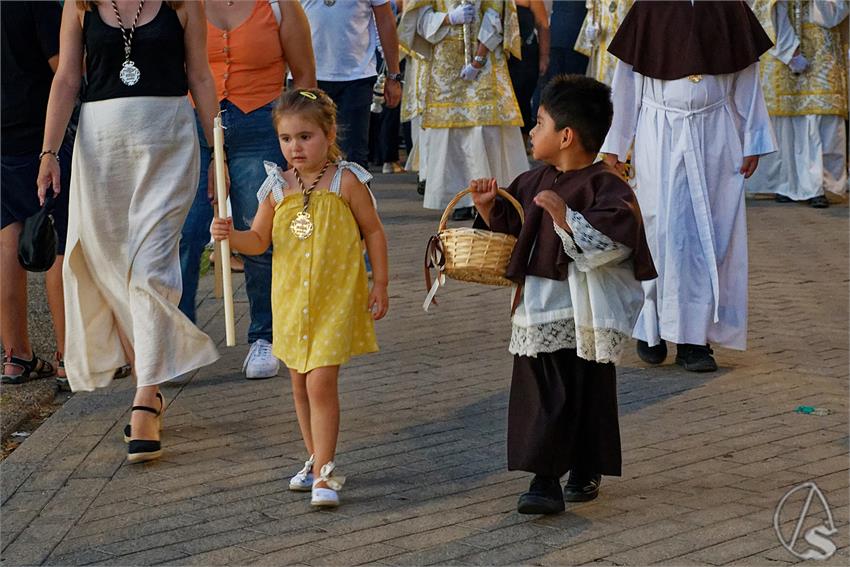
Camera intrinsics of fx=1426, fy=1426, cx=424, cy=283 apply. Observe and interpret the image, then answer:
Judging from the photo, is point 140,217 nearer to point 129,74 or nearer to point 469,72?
point 129,74

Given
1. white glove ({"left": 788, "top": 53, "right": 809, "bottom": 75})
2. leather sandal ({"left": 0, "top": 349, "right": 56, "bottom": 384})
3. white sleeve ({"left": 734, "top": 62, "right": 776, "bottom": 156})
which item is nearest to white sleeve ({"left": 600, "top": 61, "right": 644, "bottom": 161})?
white sleeve ({"left": 734, "top": 62, "right": 776, "bottom": 156})

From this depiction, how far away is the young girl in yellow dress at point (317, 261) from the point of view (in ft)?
16.5

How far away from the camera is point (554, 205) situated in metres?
4.62

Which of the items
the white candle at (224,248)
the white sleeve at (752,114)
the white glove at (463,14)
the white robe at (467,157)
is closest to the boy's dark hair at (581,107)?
the white candle at (224,248)

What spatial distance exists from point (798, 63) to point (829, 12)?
0.51 metres

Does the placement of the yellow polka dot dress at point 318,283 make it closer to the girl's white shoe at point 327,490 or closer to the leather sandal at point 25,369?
the girl's white shoe at point 327,490

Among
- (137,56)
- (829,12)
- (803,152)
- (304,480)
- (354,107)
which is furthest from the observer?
(803,152)

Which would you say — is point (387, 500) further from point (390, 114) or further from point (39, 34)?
point (390, 114)

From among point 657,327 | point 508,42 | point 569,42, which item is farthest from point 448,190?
point 657,327

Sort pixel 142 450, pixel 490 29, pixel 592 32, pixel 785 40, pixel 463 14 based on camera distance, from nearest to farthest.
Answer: pixel 142 450
pixel 463 14
pixel 490 29
pixel 785 40
pixel 592 32

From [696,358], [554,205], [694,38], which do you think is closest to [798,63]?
[694,38]

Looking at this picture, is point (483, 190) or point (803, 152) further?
point (803, 152)

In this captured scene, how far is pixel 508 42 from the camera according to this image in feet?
38.3

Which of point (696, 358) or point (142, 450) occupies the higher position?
point (142, 450)
